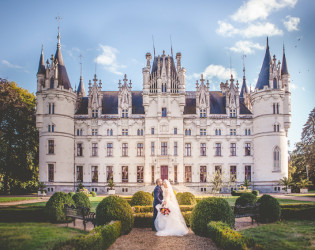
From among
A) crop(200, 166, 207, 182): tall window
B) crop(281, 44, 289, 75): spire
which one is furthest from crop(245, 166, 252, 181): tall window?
crop(281, 44, 289, 75): spire

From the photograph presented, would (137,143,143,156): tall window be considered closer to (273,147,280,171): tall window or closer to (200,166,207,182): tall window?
(200,166,207,182): tall window

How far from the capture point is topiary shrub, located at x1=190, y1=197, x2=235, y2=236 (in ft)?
44.0

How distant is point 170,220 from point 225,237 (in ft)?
13.3

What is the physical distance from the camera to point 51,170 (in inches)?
1656

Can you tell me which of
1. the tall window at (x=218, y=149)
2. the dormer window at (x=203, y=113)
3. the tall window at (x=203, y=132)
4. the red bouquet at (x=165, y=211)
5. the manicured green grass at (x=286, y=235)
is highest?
the dormer window at (x=203, y=113)

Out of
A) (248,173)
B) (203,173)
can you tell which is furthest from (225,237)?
(248,173)

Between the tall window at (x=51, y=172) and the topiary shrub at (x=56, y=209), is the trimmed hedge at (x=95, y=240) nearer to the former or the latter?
the topiary shrub at (x=56, y=209)

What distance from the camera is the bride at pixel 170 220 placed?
14.1 metres

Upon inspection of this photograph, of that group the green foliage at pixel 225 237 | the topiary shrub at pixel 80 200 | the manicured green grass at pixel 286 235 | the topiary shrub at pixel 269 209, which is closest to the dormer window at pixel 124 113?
the topiary shrub at pixel 80 200

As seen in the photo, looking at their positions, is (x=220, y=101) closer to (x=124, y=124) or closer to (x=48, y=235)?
(x=124, y=124)

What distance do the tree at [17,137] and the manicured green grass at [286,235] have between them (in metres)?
34.3

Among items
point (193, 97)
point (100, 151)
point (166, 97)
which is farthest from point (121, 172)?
point (193, 97)

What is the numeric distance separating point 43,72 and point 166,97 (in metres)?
17.2

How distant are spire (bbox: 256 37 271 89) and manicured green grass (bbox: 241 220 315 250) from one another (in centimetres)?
2952
